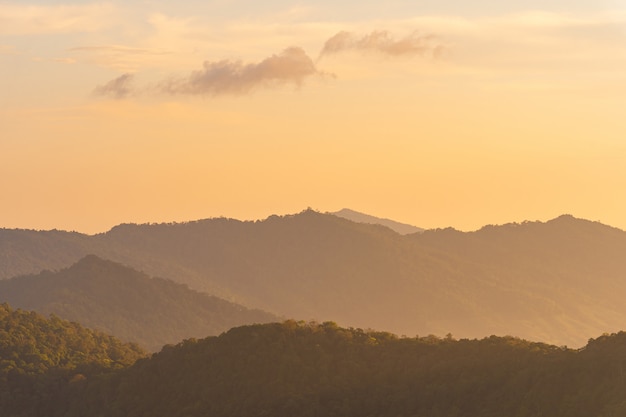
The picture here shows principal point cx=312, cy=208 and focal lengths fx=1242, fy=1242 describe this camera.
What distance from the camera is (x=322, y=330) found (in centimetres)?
16588

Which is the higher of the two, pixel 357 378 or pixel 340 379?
pixel 357 378

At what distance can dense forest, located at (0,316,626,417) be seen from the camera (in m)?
120

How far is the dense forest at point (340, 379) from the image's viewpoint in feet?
394

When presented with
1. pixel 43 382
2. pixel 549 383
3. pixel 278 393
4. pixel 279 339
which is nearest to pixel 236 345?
pixel 279 339

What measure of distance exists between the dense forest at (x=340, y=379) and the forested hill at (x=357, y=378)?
0.58 ft

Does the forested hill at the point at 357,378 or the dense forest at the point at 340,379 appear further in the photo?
the dense forest at the point at 340,379

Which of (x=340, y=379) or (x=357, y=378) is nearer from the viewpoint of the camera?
(x=357, y=378)

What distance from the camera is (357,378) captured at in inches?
5891

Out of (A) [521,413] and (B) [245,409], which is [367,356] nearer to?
(B) [245,409]

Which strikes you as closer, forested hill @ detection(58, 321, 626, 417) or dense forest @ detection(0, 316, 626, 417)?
forested hill @ detection(58, 321, 626, 417)

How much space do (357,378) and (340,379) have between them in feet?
7.65

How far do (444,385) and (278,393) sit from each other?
26.6m

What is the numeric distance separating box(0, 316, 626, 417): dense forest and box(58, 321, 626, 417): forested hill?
178 millimetres

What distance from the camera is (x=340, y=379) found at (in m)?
151
